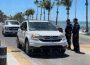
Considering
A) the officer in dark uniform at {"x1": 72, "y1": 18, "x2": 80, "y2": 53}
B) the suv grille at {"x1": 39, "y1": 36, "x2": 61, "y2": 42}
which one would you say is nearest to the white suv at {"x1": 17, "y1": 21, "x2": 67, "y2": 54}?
the suv grille at {"x1": 39, "y1": 36, "x2": 61, "y2": 42}

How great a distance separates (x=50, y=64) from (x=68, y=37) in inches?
254

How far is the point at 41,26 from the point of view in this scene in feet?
59.8

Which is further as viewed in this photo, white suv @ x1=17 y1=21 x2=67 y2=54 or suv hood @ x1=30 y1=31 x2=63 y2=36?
suv hood @ x1=30 y1=31 x2=63 y2=36

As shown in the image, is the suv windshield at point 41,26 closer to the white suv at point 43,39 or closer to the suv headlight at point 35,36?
the white suv at point 43,39

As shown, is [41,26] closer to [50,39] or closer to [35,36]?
[35,36]

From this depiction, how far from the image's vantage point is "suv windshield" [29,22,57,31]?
17.9 metres

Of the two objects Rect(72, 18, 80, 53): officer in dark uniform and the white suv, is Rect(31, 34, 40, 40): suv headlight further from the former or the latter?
Rect(72, 18, 80, 53): officer in dark uniform

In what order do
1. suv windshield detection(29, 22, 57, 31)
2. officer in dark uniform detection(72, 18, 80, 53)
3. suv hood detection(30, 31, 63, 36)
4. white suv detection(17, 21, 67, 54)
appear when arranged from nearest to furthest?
white suv detection(17, 21, 67, 54) → suv hood detection(30, 31, 63, 36) → suv windshield detection(29, 22, 57, 31) → officer in dark uniform detection(72, 18, 80, 53)

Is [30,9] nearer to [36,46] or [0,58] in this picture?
[36,46]

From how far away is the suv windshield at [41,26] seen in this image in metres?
17.9

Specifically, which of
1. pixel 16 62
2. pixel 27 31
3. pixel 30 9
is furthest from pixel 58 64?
pixel 30 9

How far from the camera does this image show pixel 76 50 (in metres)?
18.7

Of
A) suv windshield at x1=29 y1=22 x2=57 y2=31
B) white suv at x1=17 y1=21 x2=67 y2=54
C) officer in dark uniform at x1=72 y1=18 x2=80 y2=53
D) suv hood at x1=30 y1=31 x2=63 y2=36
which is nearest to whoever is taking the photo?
white suv at x1=17 y1=21 x2=67 y2=54

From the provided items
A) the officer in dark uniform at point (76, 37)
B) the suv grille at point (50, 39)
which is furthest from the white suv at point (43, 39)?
the officer in dark uniform at point (76, 37)
